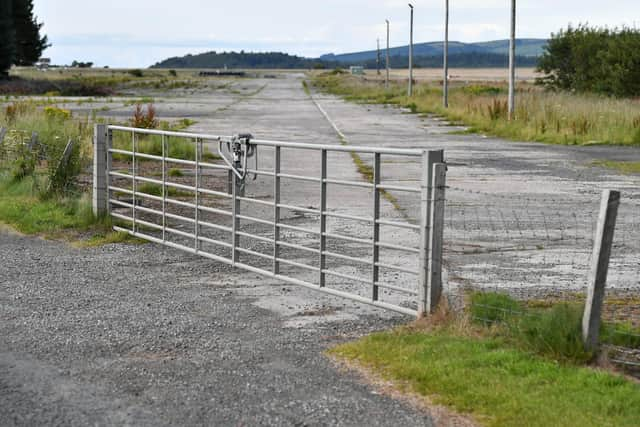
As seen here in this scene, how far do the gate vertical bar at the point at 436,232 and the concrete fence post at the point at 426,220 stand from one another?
0.09 ft

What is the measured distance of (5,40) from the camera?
91.6 m

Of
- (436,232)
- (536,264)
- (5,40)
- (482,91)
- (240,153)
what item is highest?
(5,40)

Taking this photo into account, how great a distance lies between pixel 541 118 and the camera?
3741 centimetres

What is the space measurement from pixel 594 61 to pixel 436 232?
56532 millimetres

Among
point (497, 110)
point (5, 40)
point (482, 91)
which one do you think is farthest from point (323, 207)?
point (5, 40)

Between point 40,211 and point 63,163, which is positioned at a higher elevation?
point 63,163

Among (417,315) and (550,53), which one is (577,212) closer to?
(417,315)

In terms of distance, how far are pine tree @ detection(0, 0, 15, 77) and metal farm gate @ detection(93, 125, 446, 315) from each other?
7454 cm

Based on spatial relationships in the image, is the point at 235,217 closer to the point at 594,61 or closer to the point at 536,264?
the point at 536,264

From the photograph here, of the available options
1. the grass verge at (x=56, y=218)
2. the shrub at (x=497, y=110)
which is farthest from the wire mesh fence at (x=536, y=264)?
the shrub at (x=497, y=110)

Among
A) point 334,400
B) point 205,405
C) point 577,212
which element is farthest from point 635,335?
point 577,212

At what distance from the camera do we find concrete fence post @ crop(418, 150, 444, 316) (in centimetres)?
830

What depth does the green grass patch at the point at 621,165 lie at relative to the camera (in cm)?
2367

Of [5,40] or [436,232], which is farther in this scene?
[5,40]
